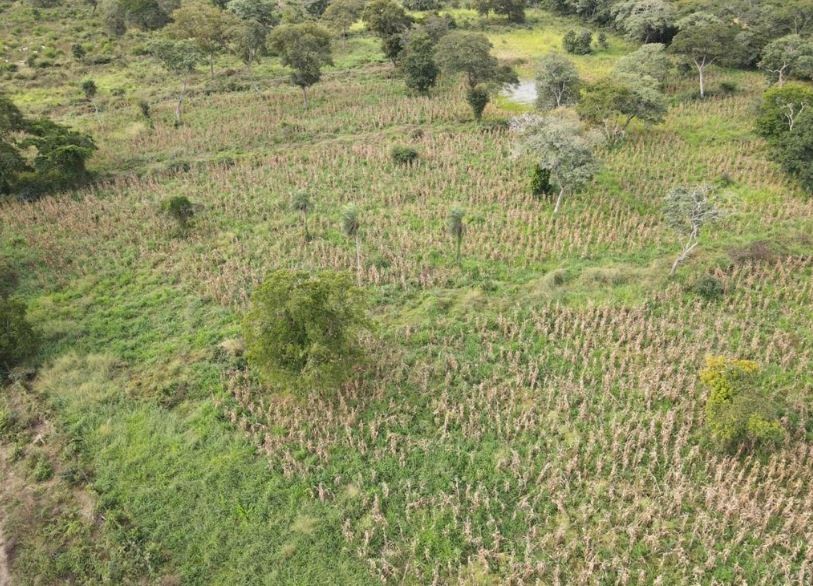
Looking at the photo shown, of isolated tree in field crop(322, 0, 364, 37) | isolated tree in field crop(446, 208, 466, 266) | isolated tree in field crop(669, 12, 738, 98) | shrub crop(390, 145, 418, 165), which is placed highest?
isolated tree in field crop(322, 0, 364, 37)

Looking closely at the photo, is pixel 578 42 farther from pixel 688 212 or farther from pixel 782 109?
pixel 688 212

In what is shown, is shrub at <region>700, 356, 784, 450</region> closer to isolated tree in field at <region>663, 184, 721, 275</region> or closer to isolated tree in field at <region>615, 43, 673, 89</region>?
isolated tree in field at <region>663, 184, 721, 275</region>

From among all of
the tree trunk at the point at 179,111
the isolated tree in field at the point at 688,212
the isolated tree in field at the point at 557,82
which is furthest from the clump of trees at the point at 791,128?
the tree trunk at the point at 179,111

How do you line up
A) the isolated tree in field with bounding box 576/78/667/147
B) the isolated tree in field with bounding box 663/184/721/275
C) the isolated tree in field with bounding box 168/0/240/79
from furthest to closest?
the isolated tree in field with bounding box 168/0/240/79
the isolated tree in field with bounding box 576/78/667/147
the isolated tree in field with bounding box 663/184/721/275

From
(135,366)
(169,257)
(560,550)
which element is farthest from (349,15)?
(560,550)

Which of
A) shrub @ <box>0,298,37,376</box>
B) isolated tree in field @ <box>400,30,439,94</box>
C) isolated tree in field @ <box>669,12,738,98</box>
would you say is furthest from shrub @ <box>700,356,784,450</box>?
isolated tree in field @ <box>669,12,738,98</box>

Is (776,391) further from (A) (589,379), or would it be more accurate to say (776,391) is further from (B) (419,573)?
(B) (419,573)

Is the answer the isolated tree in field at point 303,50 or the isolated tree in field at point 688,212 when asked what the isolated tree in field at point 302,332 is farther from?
the isolated tree in field at point 303,50
